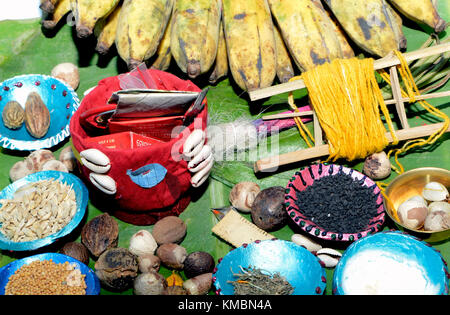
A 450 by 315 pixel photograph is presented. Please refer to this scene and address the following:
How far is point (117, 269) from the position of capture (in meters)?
2.49

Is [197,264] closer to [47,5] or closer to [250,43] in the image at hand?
[250,43]

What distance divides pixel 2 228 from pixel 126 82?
38.2 inches

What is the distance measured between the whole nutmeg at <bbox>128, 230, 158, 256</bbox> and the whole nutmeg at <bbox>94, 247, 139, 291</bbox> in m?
0.09

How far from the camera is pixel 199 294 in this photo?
2.46 metres

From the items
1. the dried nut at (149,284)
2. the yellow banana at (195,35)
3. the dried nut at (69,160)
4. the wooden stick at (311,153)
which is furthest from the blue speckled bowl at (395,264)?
the dried nut at (69,160)

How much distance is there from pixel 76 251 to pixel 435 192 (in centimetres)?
181

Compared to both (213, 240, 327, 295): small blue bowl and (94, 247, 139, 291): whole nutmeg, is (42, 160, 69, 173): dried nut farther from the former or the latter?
(213, 240, 327, 295): small blue bowl

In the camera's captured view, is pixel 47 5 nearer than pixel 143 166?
No

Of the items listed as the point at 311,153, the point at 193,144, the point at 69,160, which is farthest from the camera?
the point at 69,160

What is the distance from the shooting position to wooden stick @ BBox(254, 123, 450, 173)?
2875 mm

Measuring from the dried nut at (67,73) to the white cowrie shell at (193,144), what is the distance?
1316mm

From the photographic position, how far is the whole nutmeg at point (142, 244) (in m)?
2.64

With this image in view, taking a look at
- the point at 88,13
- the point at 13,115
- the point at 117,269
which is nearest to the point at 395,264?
the point at 117,269

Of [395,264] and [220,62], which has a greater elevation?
[220,62]
